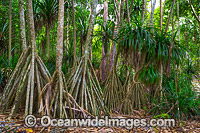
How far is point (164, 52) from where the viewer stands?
325 centimetres

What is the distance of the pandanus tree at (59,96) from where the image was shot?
104 inches

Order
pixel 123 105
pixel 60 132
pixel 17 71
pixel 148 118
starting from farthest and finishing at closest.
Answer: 1. pixel 123 105
2. pixel 148 118
3. pixel 17 71
4. pixel 60 132

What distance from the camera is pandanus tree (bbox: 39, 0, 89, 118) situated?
104 inches

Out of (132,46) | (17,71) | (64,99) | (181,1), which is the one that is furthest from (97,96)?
(181,1)

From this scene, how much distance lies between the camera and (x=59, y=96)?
2.69 meters

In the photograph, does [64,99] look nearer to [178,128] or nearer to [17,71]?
[17,71]

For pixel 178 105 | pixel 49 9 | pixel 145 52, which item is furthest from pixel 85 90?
pixel 49 9

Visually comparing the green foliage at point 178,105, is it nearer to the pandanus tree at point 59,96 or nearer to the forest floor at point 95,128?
the forest floor at point 95,128

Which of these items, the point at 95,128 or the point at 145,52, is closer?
the point at 95,128

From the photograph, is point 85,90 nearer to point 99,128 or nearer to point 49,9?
point 99,128

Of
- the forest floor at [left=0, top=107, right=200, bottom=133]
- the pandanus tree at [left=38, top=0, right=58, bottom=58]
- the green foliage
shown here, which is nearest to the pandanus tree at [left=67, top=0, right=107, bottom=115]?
the forest floor at [left=0, top=107, right=200, bottom=133]

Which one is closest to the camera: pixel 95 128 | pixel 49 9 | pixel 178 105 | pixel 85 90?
pixel 95 128

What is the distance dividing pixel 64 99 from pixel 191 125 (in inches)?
99.6

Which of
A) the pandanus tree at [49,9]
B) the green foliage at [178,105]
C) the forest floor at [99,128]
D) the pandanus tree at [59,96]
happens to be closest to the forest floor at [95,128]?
the forest floor at [99,128]
